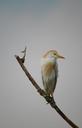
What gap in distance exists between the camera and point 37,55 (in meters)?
1.34

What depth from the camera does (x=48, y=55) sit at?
108 centimetres

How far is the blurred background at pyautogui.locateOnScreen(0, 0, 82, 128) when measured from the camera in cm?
131

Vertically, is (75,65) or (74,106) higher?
(75,65)

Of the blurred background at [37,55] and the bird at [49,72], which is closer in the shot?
the bird at [49,72]

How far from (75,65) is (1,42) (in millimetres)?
397

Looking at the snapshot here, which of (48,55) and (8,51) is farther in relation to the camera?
(8,51)

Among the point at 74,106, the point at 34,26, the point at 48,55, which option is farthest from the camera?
the point at 34,26

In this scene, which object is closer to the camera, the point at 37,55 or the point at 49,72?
the point at 49,72

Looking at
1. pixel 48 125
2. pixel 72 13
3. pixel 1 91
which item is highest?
pixel 72 13

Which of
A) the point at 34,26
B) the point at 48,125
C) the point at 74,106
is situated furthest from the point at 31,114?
→ the point at 34,26

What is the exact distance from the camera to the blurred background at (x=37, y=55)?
4.29ft

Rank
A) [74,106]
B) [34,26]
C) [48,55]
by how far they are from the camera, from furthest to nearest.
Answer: [34,26] → [74,106] → [48,55]

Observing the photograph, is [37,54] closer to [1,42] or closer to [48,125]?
[1,42]

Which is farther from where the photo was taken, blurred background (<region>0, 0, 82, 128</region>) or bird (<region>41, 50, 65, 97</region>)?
blurred background (<region>0, 0, 82, 128</region>)
